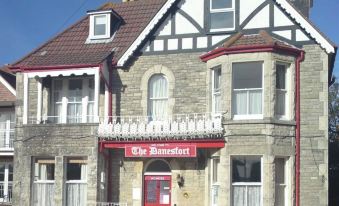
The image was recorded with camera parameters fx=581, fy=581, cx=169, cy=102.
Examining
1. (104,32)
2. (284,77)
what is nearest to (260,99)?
(284,77)

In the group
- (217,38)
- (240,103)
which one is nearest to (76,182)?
(240,103)

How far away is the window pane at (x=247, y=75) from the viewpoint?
20.1m

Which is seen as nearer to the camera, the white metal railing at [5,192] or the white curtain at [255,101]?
the white curtain at [255,101]

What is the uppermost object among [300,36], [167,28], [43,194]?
[167,28]

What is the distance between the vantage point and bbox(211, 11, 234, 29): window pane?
21719 mm

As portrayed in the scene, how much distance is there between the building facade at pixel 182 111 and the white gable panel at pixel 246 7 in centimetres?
5

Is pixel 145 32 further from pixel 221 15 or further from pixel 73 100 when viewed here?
pixel 73 100

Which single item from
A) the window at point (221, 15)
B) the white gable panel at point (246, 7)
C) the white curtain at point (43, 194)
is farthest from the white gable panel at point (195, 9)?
the white curtain at point (43, 194)

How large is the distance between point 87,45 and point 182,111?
5355 millimetres

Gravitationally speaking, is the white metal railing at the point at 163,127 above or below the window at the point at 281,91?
Result: below

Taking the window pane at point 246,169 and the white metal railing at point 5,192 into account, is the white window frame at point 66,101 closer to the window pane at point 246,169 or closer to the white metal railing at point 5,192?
the white metal railing at point 5,192

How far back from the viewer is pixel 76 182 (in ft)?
72.6

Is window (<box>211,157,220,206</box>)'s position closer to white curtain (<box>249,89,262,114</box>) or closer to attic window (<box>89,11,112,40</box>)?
white curtain (<box>249,89,262,114</box>)

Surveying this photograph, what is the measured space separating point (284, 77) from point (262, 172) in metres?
3.53
